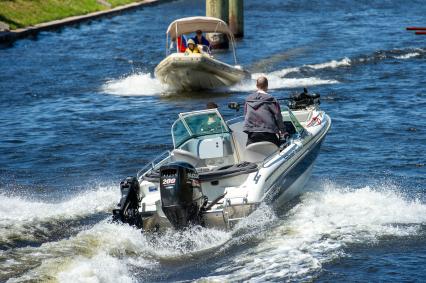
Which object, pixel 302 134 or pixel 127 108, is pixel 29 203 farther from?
pixel 127 108

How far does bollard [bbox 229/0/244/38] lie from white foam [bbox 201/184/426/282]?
895 inches

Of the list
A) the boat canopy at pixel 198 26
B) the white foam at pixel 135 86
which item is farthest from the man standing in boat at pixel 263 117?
the boat canopy at pixel 198 26

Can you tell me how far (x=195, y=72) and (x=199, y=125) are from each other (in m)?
11.8

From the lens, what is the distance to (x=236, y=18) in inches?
1497

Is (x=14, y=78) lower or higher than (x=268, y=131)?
lower

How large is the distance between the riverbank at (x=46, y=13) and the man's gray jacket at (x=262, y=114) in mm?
25449

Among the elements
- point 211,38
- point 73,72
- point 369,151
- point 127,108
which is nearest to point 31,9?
point 211,38

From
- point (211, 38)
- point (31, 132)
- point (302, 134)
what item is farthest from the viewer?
point (211, 38)

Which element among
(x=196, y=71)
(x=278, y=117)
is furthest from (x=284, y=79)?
(x=278, y=117)

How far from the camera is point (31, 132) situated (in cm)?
2172

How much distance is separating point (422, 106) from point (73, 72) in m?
12.4

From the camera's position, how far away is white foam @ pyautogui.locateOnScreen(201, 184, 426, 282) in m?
11.4

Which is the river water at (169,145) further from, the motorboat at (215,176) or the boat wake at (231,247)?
the motorboat at (215,176)

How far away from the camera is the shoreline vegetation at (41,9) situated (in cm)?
4184
